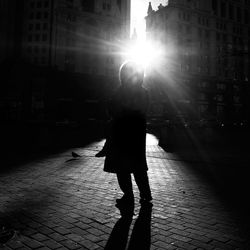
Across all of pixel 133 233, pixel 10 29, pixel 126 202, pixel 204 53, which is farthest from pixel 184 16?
pixel 133 233

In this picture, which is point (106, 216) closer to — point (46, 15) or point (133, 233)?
point (133, 233)

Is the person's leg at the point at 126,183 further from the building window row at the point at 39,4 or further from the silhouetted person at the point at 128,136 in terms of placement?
the building window row at the point at 39,4

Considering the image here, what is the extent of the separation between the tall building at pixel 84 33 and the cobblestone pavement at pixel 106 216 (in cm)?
4814

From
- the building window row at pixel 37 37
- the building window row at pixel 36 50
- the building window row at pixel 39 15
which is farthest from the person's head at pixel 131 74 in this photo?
the building window row at pixel 39 15

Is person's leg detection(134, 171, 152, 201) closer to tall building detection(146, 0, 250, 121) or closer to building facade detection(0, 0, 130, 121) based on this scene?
building facade detection(0, 0, 130, 121)

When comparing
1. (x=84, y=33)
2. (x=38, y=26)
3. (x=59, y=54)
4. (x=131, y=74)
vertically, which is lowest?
(x=131, y=74)

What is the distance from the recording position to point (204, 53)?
197ft

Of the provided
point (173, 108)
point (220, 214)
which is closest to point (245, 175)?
point (220, 214)

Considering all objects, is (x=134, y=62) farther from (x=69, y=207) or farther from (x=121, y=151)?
(x=69, y=207)

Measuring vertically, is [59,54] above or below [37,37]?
below

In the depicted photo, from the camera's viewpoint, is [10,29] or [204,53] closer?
[10,29]

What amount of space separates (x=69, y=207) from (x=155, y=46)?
65078 mm

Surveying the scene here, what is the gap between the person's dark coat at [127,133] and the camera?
3867 millimetres

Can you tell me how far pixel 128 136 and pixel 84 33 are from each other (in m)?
53.3
